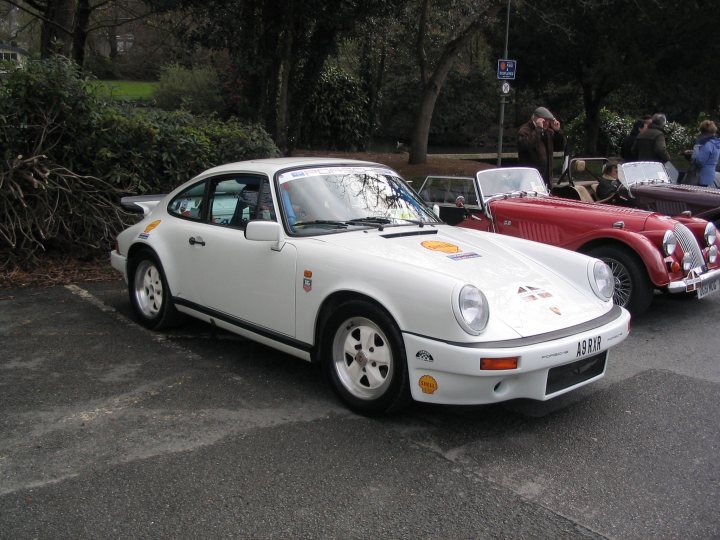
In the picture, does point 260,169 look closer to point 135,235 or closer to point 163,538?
point 135,235

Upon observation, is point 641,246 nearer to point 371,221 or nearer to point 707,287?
point 707,287

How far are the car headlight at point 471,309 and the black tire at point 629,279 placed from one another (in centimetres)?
314

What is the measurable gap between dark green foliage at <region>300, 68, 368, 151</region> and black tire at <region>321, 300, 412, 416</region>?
19.4 metres

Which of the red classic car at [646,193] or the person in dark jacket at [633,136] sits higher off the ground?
the person in dark jacket at [633,136]

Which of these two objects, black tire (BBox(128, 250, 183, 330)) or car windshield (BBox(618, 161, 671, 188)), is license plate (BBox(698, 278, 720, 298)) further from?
black tire (BBox(128, 250, 183, 330))

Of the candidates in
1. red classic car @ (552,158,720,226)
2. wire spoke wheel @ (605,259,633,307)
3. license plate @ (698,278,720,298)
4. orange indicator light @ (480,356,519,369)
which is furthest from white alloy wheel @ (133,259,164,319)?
red classic car @ (552,158,720,226)

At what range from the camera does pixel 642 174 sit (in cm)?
888

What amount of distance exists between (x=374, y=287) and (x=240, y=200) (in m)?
1.66

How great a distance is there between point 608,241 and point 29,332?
5334 mm

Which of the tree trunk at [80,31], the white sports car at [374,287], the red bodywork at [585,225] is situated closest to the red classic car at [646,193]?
the red bodywork at [585,225]

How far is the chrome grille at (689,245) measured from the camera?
6.41 meters

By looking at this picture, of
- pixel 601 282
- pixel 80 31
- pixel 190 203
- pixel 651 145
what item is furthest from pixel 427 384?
pixel 80 31

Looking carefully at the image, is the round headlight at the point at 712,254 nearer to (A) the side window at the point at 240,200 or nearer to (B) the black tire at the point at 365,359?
(B) the black tire at the point at 365,359

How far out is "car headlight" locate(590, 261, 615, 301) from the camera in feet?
14.9
